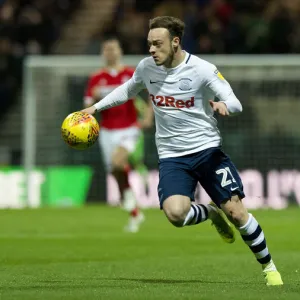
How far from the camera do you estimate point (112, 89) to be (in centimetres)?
1571

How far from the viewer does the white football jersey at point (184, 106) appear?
9.05m

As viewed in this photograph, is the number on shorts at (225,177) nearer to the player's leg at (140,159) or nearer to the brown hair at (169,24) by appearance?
the brown hair at (169,24)

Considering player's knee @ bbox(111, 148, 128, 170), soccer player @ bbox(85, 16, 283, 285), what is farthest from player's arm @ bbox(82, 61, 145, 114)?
player's knee @ bbox(111, 148, 128, 170)

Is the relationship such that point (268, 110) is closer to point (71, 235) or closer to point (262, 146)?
point (262, 146)

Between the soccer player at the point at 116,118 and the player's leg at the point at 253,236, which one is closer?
the player's leg at the point at 253,236

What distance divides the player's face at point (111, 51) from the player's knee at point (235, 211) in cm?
651

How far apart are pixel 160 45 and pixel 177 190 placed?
47.6 inches

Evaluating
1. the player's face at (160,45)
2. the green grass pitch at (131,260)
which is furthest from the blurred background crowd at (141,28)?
the player's face at (160,45)

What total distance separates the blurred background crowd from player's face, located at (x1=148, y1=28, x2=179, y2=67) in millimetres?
12381

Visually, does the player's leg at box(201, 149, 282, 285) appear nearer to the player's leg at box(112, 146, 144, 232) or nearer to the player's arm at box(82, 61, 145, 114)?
the player's arm at box(82, 61, 145, 114)

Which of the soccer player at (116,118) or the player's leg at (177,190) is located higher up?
the player's leg at (177,190)

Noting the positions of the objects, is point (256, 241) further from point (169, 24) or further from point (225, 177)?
point (169, 24)

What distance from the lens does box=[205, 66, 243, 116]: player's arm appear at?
8172 millimetres

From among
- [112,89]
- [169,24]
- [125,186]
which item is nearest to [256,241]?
[169,24]
